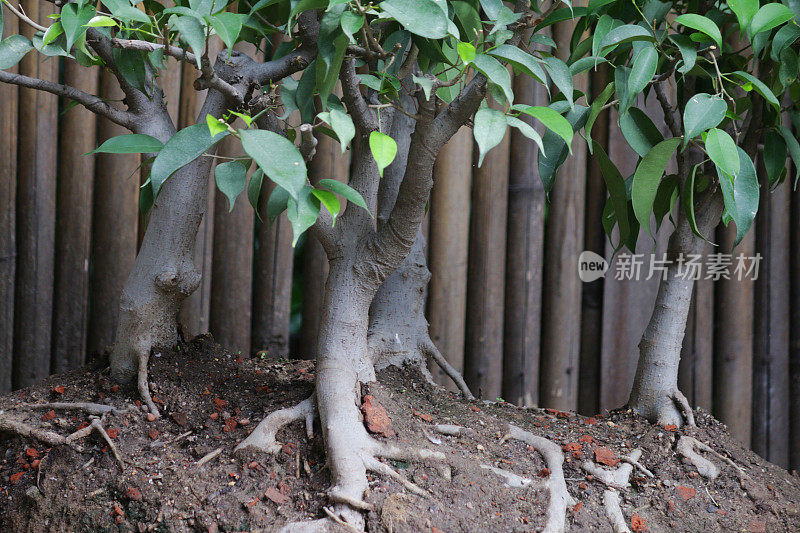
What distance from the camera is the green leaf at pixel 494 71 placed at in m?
0.85

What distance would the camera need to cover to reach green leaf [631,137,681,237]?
1.16 m

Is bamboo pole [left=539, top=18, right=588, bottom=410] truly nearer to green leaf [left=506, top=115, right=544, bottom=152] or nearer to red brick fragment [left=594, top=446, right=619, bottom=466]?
red brick fragment [left=594, top=446, right=619, bottom=466]

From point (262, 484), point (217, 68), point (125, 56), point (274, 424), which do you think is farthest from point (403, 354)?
point (125, 56)

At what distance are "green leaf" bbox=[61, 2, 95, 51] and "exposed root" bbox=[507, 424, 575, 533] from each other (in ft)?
3.11

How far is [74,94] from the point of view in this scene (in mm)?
1328

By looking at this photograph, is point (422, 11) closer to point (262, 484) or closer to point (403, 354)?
point (262, 484)

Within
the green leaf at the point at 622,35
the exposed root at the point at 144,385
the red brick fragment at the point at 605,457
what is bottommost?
the red brick fragment at the point at 605,457

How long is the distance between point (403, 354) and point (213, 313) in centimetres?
72

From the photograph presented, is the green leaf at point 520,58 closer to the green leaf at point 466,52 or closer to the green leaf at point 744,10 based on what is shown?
Answer: the green leaf at point 466,52

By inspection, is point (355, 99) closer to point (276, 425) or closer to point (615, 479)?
point (276, 425)

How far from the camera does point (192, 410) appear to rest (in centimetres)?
133

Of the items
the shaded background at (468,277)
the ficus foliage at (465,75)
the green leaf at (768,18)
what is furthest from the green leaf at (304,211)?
the shaded background at (468,277)

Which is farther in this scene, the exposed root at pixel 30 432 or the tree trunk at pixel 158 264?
the tree trunk at pixel 158 264

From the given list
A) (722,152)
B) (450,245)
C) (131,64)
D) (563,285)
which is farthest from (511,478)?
(563,285)
